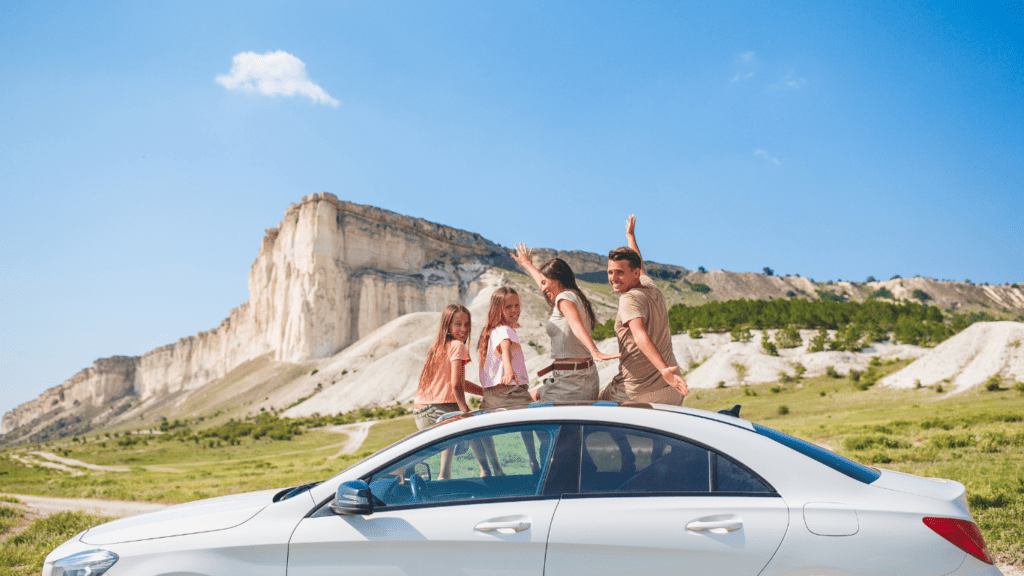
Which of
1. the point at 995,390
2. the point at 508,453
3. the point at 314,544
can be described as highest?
the point at 508,453

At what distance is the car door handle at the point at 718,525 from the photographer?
8.96ft

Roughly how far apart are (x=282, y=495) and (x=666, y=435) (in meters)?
2.39

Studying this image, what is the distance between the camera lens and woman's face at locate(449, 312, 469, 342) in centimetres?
632

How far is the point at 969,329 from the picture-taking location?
32906mm

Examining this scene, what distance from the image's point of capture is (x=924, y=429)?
1655 centimetres

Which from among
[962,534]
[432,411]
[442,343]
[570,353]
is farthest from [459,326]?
[962,534]

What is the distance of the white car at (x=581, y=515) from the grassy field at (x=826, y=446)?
151 inches

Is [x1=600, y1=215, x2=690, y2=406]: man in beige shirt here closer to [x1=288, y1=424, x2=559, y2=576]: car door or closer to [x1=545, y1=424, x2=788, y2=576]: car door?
[x1=545, y1=424, x2=788, y2=576]: car door

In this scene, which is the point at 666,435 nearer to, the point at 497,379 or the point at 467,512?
the point at 467,512

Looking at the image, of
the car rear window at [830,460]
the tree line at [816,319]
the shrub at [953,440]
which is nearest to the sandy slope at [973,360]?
the tree line at [816,319]

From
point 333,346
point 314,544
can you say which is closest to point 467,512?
point 314,544

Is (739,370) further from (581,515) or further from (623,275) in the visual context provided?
(581,515)

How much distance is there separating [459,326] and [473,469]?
3023 millimetres

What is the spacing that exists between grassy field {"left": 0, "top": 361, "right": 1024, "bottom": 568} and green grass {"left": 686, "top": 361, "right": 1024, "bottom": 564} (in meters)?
0.02
